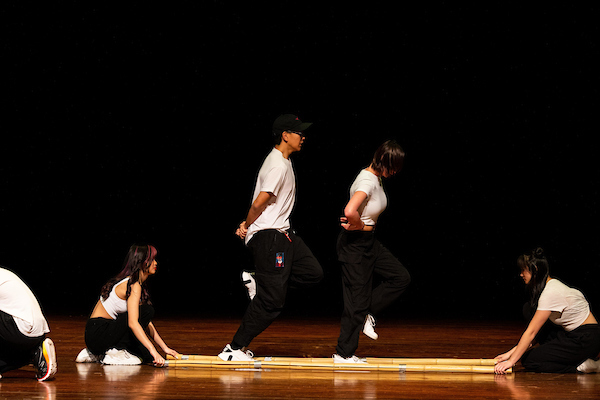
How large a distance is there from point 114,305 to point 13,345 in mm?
633

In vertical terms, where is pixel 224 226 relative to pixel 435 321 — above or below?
above

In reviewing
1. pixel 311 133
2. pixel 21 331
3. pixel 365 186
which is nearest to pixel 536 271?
pixel 365 186

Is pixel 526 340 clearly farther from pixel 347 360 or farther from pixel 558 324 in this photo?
pixel 347 360

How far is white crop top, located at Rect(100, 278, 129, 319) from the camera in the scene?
3.57m

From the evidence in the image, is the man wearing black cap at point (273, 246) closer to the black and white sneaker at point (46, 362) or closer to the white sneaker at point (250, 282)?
the white sneaker at point (250, 282)

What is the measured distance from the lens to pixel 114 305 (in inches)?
141

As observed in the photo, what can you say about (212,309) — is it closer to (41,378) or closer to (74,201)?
(74,201)

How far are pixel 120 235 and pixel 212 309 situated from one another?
5.12ft

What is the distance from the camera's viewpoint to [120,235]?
277 inches

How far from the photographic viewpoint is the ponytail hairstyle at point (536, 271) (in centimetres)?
332

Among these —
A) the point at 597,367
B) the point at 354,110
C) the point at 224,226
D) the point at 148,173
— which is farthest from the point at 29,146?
the point at 597,367

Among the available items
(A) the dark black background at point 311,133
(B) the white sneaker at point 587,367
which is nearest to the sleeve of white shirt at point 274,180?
(B) the white sneaker at point 587,367

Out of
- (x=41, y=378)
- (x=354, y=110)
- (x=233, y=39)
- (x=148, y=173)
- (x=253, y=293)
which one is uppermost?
(x=233, y=39)

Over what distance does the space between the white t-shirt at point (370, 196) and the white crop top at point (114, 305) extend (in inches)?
52.6
